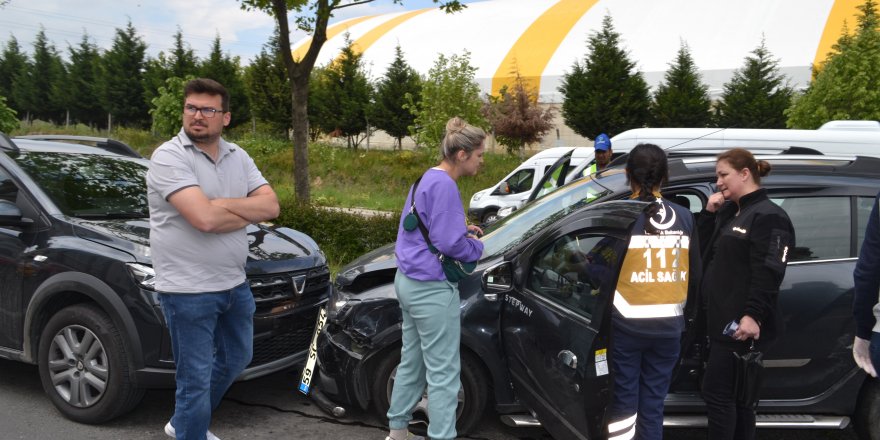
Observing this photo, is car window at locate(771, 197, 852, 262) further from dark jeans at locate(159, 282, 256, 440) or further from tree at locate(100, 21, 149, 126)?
tree at locate(100, 21, 149, 126)

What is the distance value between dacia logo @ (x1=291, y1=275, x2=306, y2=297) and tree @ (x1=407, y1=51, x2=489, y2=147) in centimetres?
2234

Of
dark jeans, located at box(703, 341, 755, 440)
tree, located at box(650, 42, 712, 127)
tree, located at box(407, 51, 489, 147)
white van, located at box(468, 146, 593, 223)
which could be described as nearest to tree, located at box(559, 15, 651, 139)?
tree, located at box(650, 42, 712, 127)

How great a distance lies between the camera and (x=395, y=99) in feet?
103

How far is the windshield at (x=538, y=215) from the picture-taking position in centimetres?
424

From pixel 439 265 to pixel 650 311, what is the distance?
102 centimetres

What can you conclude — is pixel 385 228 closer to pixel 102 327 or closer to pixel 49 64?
pixel 102 327

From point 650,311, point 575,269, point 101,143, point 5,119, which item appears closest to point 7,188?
point 101,143

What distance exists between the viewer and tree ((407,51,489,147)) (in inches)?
1057

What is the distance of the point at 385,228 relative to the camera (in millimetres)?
8664

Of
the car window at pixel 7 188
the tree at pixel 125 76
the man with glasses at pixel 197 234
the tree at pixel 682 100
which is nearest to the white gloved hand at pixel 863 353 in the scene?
the man with glasses at pixel 197 234

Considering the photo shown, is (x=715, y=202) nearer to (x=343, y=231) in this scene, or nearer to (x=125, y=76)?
(x=343, y=231)

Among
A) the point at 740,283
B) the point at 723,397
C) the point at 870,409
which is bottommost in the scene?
the point at 870,409

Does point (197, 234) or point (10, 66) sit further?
point (10, 66)

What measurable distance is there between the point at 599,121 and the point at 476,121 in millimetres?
5333
